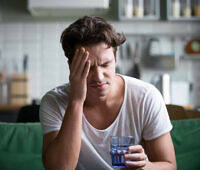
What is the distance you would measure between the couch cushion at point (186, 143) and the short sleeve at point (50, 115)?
2.05 ft

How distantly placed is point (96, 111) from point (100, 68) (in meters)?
0.25

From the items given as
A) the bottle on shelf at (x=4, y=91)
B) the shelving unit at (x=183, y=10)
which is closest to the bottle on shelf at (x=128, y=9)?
the shelving unit at (x=183, y=10)

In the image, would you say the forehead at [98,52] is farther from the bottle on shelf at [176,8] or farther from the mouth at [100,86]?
the bottle on shelf at [176,8]

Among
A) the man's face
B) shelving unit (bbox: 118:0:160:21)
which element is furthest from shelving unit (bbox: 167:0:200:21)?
the man's face

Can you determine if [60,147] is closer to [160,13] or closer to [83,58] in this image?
[83,58]

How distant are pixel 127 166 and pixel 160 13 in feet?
10.1

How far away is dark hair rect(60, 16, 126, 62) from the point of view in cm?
123

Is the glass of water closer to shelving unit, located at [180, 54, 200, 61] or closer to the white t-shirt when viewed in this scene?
the white t-shirt

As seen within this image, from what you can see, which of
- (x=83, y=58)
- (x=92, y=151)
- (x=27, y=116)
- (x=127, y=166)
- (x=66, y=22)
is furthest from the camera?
(x=66, y=22)

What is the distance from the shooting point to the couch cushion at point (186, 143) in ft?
5.28

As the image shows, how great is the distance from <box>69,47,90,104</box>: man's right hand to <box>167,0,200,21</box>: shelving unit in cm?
266

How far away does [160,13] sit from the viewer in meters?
3.82

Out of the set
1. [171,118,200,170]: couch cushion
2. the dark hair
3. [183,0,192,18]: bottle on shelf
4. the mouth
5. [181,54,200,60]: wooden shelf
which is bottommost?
[171,118,200,170]: couch cushion

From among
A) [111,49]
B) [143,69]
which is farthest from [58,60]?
[111,49]
